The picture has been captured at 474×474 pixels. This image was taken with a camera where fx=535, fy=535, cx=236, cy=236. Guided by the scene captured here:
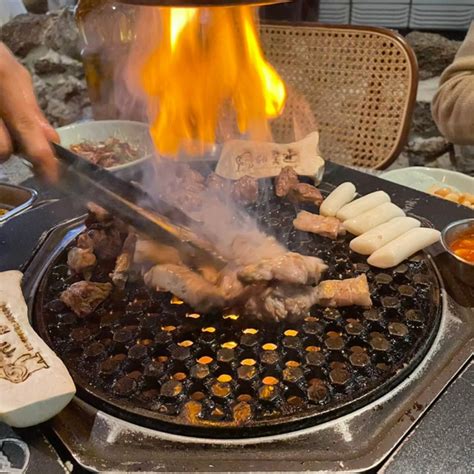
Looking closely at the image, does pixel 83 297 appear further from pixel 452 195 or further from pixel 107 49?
pixel 107 49

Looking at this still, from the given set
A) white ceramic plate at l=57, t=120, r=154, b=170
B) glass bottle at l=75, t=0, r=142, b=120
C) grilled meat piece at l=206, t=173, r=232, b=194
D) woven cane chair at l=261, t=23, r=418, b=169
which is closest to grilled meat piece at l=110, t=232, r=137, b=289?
grilled meat piece at l=206, t=173, r=232, b=194

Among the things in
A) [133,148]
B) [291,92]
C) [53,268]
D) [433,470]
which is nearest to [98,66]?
[133,148]

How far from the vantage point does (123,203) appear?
167cm

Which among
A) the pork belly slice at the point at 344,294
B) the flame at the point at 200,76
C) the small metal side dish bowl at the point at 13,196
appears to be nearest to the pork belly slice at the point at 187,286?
the pork belly slice at the point at 344,294

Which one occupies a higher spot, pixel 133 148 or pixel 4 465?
pixel 4 465

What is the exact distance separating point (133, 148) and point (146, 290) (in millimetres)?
1562

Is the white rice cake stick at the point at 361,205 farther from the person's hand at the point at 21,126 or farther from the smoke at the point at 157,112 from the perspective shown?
the person's hand at the point at 21,126

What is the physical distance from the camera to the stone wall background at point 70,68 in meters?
4.34

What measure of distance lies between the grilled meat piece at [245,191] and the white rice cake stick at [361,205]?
1.23 ft

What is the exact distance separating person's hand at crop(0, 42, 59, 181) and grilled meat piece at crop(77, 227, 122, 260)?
289 millimetres

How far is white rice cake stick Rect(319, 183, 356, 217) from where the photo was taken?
2162 millimetres

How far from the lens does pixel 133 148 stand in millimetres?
3160

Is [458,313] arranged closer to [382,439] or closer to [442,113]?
[382,439]

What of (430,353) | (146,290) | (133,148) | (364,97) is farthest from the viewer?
(364,97)
